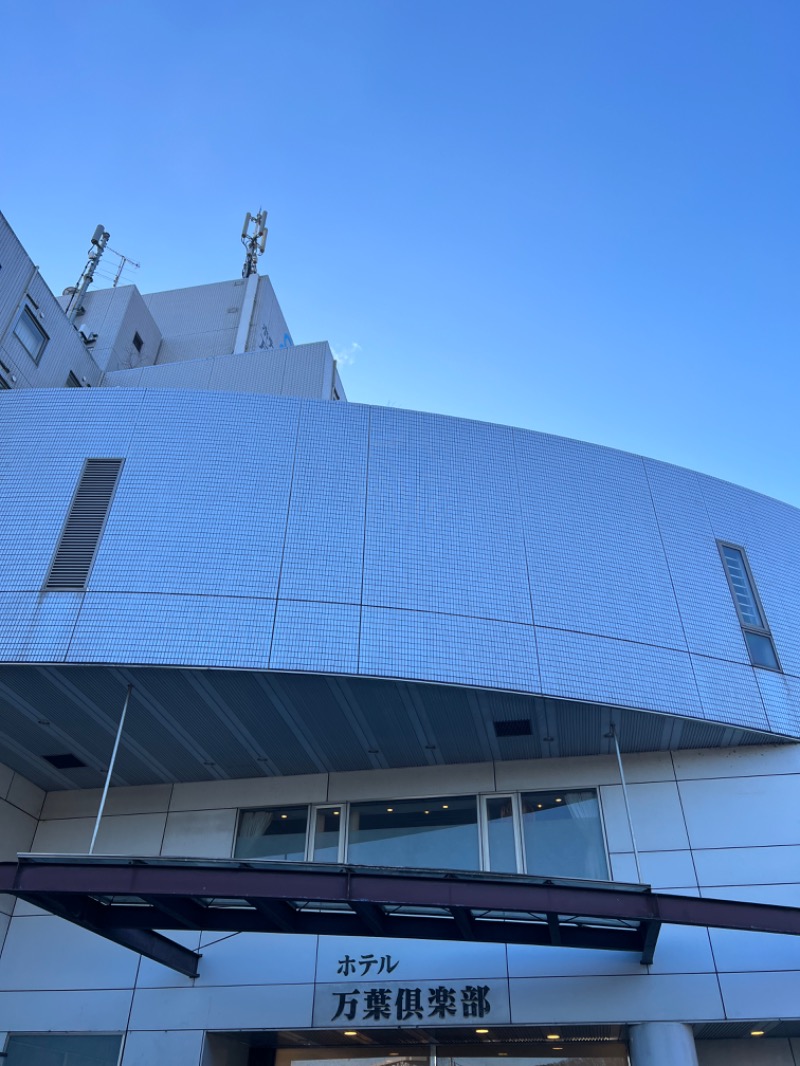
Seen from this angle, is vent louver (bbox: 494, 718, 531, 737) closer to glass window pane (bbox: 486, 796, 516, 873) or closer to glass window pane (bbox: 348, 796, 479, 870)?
glass window pane (bbox: 486, 796, 516, 873)

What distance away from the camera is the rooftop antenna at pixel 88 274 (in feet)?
78.9

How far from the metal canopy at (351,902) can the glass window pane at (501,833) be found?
177 cm

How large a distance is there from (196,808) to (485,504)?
6905 millimetres

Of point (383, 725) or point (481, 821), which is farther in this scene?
point (481, 821)

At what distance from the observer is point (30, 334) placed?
16.8 m

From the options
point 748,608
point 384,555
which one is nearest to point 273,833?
point 384,555

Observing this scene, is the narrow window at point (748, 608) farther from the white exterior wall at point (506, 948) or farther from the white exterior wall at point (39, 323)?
the white exterior wall at point (39, 323)

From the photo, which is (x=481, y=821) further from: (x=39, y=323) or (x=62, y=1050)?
(x=39, y=323)

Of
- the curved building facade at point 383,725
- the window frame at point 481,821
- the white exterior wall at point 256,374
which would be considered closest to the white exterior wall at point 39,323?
the white exterior wall at point 256,374

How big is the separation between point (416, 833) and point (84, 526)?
6867 millimetres

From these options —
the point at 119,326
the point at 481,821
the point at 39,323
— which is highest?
the point at 119,326

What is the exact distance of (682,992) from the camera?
34.0 ft

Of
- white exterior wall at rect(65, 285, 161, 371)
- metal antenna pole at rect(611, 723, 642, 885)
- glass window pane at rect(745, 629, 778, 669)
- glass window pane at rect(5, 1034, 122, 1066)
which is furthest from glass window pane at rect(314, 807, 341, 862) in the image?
white exterior wall at rect(65, 285, 161, 371)

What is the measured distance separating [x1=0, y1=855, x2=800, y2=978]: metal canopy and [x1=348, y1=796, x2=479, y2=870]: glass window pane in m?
2.12
